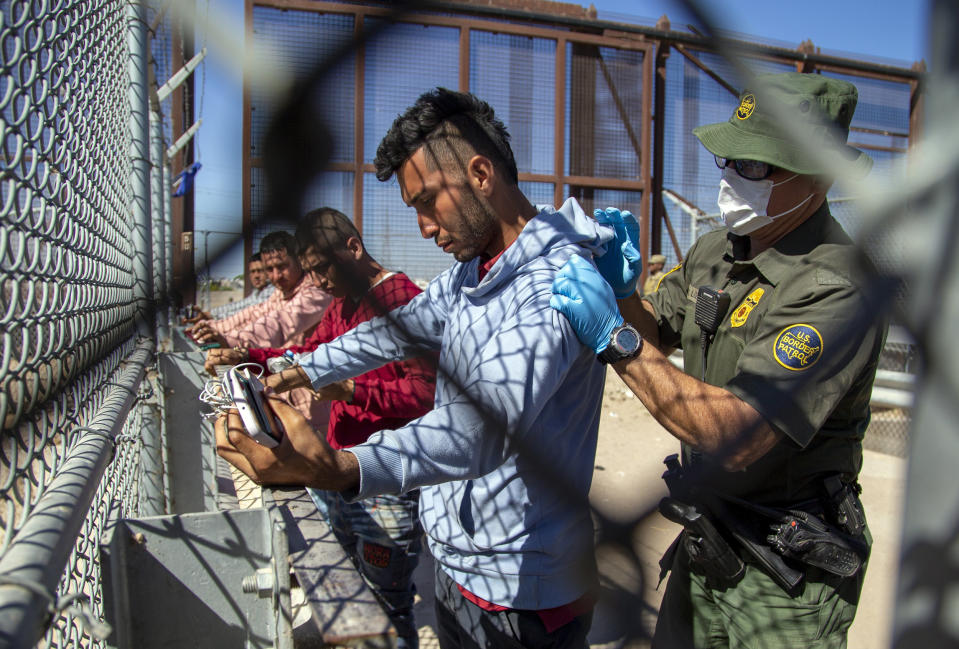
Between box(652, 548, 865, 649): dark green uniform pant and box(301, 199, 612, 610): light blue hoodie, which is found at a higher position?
box(301, 199, 612, 610): light blue hoodie

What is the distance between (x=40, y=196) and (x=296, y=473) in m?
0.63

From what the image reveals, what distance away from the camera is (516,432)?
1.05 metres

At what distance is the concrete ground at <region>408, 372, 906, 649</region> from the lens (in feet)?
3.63

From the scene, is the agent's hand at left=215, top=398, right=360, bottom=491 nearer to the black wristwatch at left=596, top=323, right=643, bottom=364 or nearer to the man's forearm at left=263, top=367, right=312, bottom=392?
the black wristwatch at left=596, top=323, right=643, bottom=364

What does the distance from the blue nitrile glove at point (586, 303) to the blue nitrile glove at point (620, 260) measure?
467 mm

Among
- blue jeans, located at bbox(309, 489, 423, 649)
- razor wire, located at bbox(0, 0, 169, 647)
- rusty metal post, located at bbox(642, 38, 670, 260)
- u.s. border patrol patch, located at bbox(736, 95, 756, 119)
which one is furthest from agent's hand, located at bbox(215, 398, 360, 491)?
rusty metal post, located at bbox(642, 38, 670, 260)

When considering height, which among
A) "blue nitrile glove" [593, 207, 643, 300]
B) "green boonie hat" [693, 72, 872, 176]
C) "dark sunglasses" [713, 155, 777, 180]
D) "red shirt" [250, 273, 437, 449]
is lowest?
"red shirt" [250, 273, 437, 449]

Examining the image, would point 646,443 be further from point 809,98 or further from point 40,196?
point 40,196

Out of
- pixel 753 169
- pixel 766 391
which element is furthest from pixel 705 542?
pixel 753 169

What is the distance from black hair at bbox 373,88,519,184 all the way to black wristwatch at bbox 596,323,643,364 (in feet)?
1.66

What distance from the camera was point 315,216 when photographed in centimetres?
90

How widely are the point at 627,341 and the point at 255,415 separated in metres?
0.69

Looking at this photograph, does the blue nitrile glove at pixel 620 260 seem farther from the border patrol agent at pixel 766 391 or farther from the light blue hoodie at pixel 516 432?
the light blue hoodie at pixel 516 432

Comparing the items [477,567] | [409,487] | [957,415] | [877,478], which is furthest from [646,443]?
[957,415]
